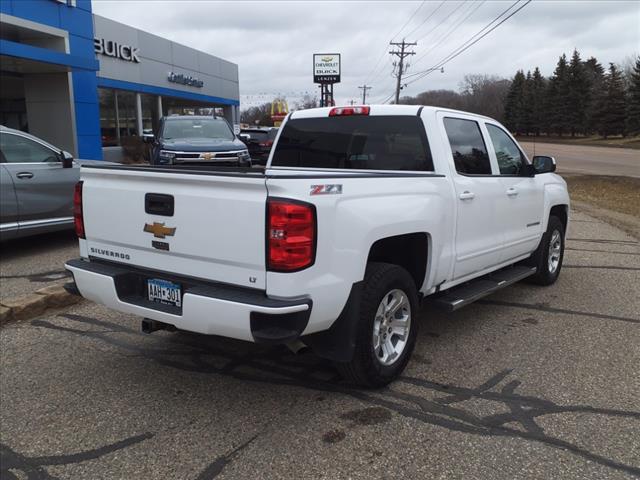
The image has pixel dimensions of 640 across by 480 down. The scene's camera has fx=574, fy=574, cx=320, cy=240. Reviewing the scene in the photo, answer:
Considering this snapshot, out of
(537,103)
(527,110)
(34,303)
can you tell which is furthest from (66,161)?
(527,110)

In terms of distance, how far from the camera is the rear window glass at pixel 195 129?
45.2 feet

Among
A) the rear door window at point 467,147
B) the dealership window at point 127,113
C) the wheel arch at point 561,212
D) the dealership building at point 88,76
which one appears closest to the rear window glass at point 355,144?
the rear door window at point 467,147

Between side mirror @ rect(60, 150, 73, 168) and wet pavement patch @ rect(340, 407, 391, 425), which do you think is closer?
wet pavement patch @ rect(340, 407, 391, 425)

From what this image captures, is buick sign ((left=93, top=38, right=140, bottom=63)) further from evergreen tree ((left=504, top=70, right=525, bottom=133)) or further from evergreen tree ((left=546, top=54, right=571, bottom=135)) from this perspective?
evergreen tree ((left=504, top=70, right=525, bottom=133))

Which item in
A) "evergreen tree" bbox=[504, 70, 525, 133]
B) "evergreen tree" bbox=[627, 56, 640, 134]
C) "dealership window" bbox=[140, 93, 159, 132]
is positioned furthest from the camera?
"evergreen tree" bbox=[504, 70, 525, 133]

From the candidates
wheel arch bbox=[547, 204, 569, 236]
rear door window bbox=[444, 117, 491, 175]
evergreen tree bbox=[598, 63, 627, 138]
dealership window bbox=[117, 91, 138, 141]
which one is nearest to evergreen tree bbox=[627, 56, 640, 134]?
evergreen tree bbox=[598, 63, 627, 138]

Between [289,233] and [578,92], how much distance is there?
83.6m

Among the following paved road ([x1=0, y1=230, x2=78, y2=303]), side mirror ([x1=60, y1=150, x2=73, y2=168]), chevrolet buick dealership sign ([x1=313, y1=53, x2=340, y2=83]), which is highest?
chevrolet buick dealership sign ([x1=313, y1=53, x2=340, y2=83])

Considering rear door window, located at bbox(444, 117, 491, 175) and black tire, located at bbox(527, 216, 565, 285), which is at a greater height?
rear door window, located at bbox(444, 117, 491, 175)

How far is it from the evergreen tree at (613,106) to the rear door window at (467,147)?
72583mm

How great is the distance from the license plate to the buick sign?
2353cm

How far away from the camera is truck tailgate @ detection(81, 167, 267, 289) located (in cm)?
317

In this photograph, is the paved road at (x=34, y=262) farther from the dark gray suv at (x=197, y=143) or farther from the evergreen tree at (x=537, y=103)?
the evergreen tree at (x=537, y=103)

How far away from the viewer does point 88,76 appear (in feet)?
61.6
